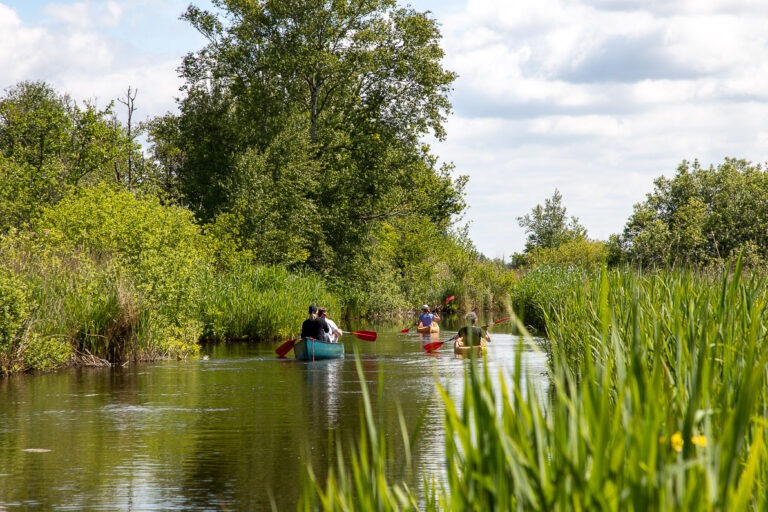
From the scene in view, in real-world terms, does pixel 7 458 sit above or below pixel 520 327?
below

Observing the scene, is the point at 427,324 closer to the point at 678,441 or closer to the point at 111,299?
the point at 111,299

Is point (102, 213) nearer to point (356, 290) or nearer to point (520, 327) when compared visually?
point (356, 290)

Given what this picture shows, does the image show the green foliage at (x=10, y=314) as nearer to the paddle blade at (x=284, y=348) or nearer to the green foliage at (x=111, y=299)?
the green foliage at (x=111, y=299)

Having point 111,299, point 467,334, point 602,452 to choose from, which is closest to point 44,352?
point 111,299

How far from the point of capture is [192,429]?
12.6 m

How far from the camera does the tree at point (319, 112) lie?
1596 inches

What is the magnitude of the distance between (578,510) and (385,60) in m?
39.0

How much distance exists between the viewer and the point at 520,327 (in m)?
3.07

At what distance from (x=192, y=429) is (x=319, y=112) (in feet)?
104

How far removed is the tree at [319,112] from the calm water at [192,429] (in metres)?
20.6

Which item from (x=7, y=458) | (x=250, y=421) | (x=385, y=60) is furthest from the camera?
(x=385, y=60)

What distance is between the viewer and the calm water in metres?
8.88

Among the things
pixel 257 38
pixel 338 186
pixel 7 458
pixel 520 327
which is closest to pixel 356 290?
pixel 338 186

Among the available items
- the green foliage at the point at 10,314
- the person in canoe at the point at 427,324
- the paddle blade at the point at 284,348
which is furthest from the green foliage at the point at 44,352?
the person in canoe at the point at 427,324
